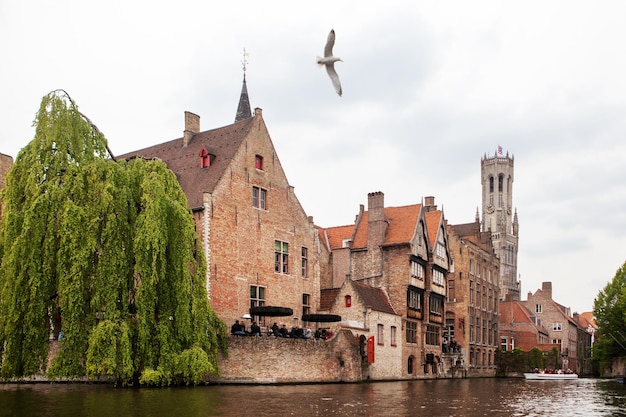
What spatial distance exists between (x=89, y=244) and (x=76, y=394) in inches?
200

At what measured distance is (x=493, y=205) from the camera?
167 m

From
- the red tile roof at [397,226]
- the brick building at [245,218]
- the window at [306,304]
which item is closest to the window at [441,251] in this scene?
the red tile roof at [397,226]

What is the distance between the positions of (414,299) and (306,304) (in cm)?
866

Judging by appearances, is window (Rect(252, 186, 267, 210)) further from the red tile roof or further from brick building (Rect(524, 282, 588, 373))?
brick building (Rect(524, 282, 588, 373))

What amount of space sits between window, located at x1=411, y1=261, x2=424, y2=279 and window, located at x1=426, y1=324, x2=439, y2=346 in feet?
13.8

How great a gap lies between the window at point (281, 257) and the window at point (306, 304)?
2.25 m

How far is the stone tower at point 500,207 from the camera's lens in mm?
161750

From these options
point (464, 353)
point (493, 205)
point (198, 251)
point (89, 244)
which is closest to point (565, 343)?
point (464, 353)

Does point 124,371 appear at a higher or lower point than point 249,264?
lower

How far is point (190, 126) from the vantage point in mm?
42125

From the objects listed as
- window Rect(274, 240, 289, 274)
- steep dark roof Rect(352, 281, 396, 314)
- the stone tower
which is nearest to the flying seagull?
window Rect(274, 240, 289, 274)

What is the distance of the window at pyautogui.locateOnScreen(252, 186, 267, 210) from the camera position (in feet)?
127

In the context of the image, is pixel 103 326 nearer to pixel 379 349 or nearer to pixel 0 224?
pixel 0 224

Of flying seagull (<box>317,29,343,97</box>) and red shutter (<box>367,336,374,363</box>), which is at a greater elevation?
flying seagull (<box>317,29,343,97</box>)
